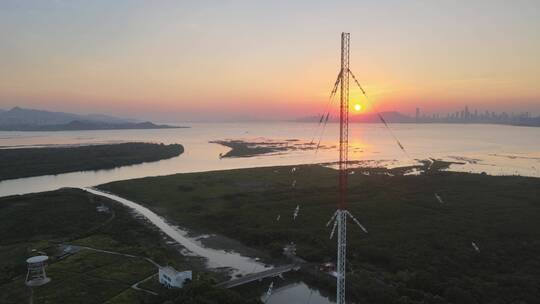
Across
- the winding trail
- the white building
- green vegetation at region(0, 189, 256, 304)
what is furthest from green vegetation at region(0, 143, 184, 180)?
the white building

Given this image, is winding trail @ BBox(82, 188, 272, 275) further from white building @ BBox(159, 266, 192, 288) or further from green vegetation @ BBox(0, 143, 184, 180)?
green vegetation @ BBox(0, 143, 184, 180)

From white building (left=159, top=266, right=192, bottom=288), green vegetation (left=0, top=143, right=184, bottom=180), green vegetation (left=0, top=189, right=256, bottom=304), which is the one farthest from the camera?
green vegetation (left=0, top=143, right=184, bottom=180)

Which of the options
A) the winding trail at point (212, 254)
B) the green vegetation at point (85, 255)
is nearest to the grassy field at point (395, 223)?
the winding trail at point (212, 254)

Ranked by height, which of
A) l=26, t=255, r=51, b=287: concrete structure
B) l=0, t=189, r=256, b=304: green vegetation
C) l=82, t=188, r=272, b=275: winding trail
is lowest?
l=82, t=188, r=272, b=275: winding trail

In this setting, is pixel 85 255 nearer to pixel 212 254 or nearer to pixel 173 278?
pixel 212 254

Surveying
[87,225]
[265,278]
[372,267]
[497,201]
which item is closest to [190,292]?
[265,278]

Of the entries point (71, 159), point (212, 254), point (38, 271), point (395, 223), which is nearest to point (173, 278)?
point (38, 271)

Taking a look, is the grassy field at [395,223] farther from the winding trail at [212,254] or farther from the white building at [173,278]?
the white building at [173,278]
